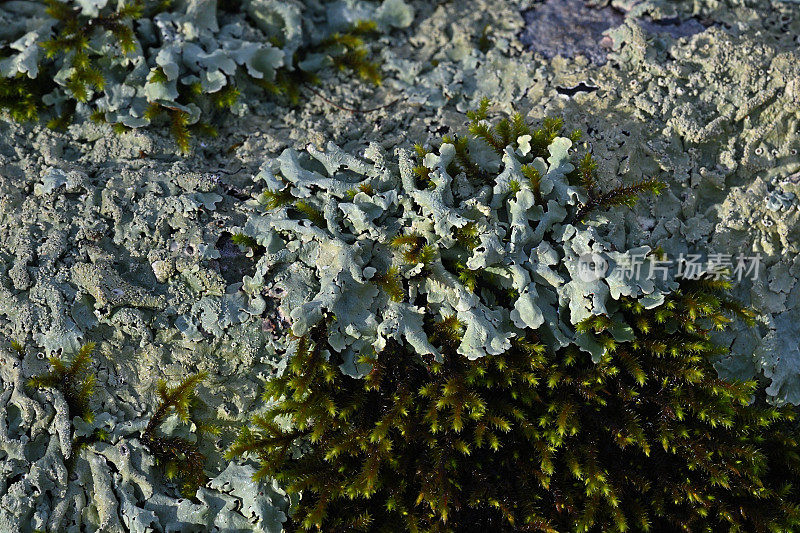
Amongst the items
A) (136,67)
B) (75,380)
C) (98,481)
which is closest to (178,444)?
(98,481)

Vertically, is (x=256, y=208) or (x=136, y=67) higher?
(x=136, y=67)

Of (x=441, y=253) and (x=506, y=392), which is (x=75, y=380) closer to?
(x=441, y=253)

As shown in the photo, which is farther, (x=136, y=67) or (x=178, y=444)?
(x=136, y=67)

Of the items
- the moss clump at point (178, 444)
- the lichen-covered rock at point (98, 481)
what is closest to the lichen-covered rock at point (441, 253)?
the moss clump at point (178, 444)

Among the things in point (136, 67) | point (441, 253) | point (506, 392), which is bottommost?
point (506, 392)

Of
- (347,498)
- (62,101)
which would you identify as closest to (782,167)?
(347,498)

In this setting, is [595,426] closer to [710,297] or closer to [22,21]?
[710,297]

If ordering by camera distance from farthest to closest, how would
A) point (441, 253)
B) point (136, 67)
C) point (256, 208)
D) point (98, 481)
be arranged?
1. point (136, 67)
2. point (256, 208)
3. point (441, 253)
4. point (98, 481)

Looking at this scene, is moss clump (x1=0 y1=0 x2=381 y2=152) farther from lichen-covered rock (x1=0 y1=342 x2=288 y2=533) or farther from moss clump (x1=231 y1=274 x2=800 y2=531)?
moss clump (x1=231 y1=274 x2=800 y2=531)

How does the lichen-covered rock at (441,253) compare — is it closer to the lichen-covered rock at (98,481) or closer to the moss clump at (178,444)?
the moss clump at (178,444)

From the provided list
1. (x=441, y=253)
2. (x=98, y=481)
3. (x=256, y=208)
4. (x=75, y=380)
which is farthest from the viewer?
(x=256, y=208)

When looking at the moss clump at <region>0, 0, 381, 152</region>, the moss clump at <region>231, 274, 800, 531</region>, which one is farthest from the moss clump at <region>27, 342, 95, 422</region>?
the moss clump at <region>0, 0, 381, 152</region>
